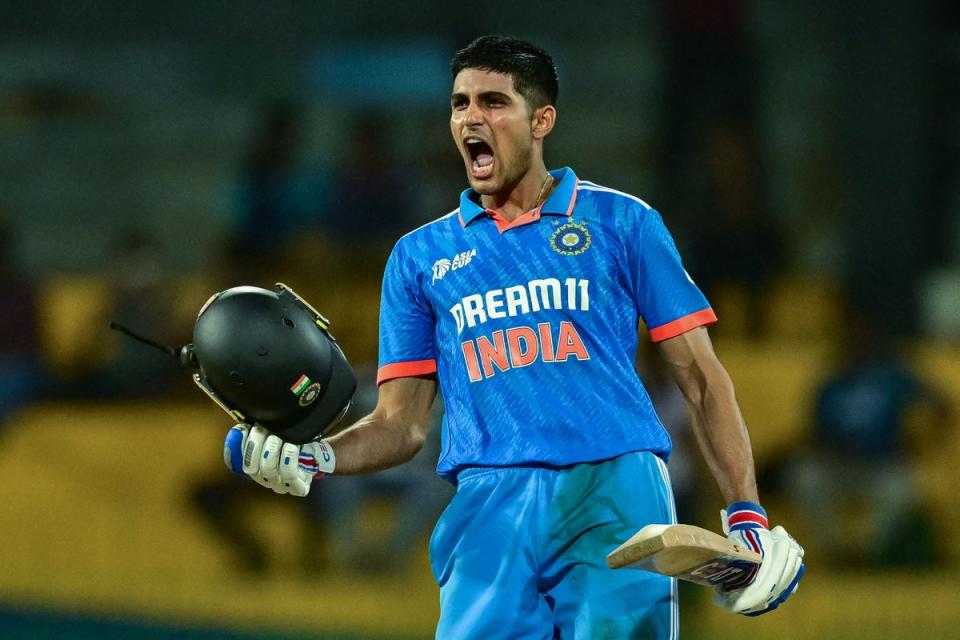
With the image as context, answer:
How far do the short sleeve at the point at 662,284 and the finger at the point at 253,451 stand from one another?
2.97 ft

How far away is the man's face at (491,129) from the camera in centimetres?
354

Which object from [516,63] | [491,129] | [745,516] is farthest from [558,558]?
[516,63]

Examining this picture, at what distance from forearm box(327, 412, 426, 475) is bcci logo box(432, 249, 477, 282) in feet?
1.24

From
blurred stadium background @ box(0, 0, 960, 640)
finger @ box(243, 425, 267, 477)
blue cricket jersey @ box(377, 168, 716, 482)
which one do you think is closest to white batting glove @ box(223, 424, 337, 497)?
finger @ box(243, 425, 267, 477)

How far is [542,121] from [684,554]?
1.18 meters

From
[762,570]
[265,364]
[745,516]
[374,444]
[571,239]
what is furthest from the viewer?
[374,444]

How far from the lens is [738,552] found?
3049 millimetres

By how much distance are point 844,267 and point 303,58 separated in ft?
14.2

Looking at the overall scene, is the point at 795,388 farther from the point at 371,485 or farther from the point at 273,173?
the point at 273,173

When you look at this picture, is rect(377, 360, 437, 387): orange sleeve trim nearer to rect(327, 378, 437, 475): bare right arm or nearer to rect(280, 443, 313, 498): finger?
rect(327, 378, 437, 475): bare right arm

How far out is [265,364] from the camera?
11.0ft

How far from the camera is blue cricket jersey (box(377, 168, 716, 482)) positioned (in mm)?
3363

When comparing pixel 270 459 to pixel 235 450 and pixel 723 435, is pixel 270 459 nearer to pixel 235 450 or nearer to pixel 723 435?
pixel 235 450

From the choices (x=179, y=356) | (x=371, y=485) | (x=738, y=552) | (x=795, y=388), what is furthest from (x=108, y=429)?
(x=738, y=552)
